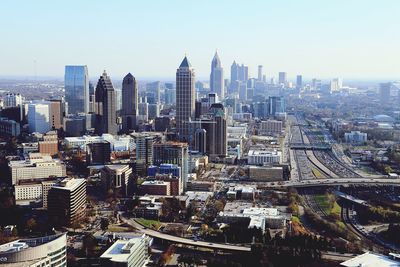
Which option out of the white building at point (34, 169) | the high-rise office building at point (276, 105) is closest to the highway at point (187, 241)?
the white building at point (34, 169)

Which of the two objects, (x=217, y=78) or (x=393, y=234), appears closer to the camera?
(x=393, y=234)

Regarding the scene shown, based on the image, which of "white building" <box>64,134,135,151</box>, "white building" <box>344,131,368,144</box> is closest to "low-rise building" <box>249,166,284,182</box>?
"white building" <box>64,134,135,151</box>

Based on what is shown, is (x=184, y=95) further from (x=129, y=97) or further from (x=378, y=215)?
(x=378, y=215)

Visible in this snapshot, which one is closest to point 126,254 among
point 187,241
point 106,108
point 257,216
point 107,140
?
point 187,241

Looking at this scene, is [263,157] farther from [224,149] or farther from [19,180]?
[19,180]

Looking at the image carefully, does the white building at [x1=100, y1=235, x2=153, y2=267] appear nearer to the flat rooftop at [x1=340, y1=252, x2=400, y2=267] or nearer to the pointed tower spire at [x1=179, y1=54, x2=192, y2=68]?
the flat rooftop at [x1=340, y1=252, x2=400, y2=267]

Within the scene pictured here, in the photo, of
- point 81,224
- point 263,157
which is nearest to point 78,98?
point 263,157

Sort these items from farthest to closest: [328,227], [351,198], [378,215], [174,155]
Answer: [174,155], [351,198], [378,215], [328,227]

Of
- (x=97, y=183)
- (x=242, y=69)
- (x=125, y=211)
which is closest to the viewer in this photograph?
(x=125, y=211)
